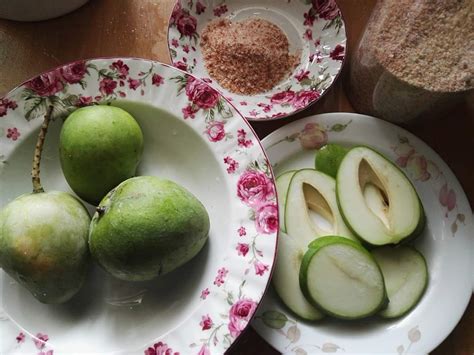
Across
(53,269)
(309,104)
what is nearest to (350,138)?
(309,104)

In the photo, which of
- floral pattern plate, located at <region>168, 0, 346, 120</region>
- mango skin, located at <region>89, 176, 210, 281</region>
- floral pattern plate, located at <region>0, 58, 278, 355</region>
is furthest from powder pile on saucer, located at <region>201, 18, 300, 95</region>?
mango skin, located at <region>89, 176, 210, 281</region>

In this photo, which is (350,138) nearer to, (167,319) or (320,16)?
(320,16)

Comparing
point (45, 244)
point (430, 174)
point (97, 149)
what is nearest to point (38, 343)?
point (45, 244)

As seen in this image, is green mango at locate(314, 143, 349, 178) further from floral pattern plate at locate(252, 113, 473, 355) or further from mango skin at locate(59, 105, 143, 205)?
mango skin at locate(59, 105, 143, 205)

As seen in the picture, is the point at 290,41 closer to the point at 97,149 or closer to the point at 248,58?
the point at 248,58

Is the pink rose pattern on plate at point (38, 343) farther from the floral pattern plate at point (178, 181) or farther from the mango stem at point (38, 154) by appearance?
the mango stem at point (38, 154)
